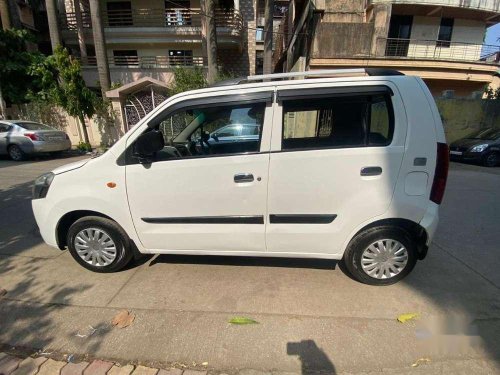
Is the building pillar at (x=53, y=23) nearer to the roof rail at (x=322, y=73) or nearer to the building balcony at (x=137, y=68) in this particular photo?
the building balcony at (x=137, y=68)

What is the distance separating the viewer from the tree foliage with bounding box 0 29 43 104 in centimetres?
1370

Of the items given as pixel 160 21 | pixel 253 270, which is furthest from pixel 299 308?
pixel 160 21

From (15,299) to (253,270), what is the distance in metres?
2.36

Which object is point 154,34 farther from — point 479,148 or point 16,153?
point 479,148

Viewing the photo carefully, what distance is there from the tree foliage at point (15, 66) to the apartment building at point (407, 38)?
14.0 meters

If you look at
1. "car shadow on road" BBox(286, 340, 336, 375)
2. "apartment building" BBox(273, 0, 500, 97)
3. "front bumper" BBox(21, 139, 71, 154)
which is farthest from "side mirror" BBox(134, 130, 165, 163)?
"apartment building" BBox(273, 0, 500, 97)

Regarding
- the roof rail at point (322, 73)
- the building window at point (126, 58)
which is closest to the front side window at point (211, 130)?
the roof rail at point (322, 73)

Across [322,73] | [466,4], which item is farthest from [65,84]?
[466,4]

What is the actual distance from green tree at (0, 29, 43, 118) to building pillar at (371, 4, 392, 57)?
16.6 metres

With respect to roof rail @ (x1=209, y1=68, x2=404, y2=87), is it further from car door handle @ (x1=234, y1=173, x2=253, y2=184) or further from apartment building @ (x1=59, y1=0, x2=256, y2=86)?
apartment building @ (x1=59, y1=0, x2=256, y2=86)

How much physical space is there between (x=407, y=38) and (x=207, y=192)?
63.3 ft

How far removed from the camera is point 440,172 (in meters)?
2.51

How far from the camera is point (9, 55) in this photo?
45.7 feet

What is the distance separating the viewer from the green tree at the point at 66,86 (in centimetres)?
1209
